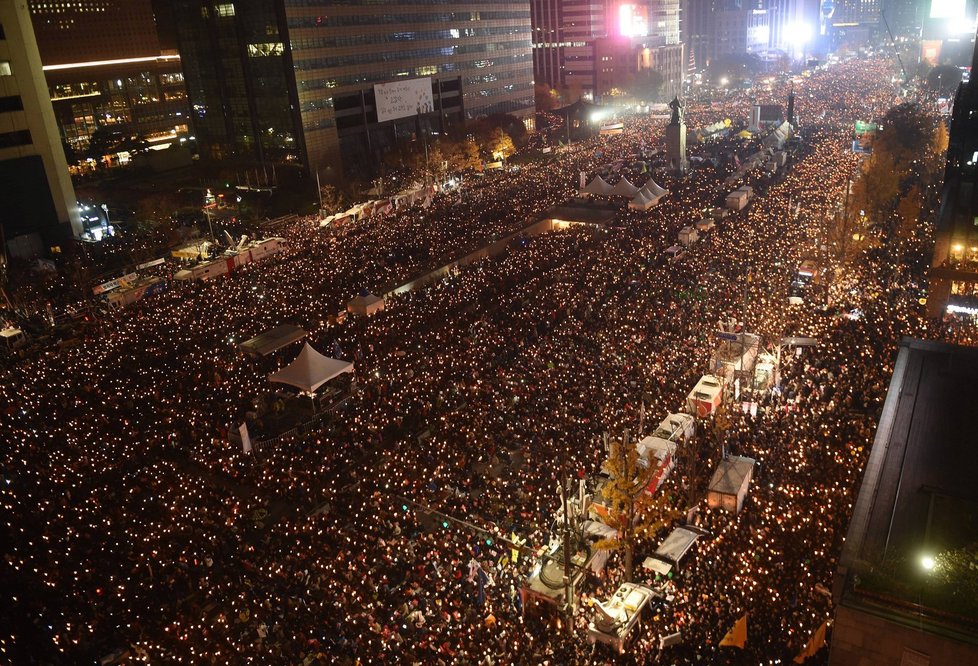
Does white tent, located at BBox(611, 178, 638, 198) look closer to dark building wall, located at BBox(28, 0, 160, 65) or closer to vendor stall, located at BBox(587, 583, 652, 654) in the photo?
vendor stall, located at BBox(587, 583, 652, 654)

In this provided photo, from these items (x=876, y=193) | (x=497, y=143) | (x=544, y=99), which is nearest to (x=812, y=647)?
(x=876, y=193)

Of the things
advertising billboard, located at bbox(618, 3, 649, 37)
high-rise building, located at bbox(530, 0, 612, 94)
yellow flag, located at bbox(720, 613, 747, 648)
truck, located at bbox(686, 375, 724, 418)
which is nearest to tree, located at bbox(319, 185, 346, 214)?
truck, located at bbox(686, 375, 724, 418)

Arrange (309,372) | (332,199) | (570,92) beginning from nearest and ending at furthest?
(309,372) < (332,199) < (570,92)

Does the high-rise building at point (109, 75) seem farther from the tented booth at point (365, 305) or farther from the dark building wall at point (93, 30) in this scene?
the tented booth at point (365, 305)

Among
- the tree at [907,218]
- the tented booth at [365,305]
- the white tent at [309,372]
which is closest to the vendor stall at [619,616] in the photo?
the white tent at [309,372]

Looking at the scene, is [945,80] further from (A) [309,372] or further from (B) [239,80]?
(A) [309,372]
